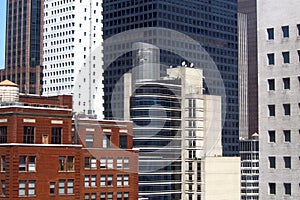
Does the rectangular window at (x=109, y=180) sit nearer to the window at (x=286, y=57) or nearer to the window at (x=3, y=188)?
the window at (x=3, y=188)

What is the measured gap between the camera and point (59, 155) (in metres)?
74.8

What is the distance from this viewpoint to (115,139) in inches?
3447

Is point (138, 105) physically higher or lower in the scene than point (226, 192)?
higher

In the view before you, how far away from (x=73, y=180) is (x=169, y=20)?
111 metres

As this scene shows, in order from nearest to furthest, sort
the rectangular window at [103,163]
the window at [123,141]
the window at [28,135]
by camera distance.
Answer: the window at [28,135]
the rectangular window at [103,163]
the window at [123,141]

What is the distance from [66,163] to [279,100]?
39.5 meters

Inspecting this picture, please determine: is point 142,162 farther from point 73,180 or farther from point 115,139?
point 73,180

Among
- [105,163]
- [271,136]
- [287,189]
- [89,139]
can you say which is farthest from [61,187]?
[287,189]

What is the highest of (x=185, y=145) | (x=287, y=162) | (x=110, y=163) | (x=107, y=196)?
(x=287, y=162)

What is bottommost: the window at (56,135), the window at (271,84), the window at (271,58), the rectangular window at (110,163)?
the rectangular window at (110,163)

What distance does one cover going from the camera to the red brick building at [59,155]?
71.0 meters

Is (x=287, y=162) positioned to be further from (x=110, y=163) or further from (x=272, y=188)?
(x=110, y=163)

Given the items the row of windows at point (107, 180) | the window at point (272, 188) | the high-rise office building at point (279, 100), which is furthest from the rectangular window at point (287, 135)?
the row of windows at point (107, 180)

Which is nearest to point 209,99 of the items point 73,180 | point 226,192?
point 226,192
